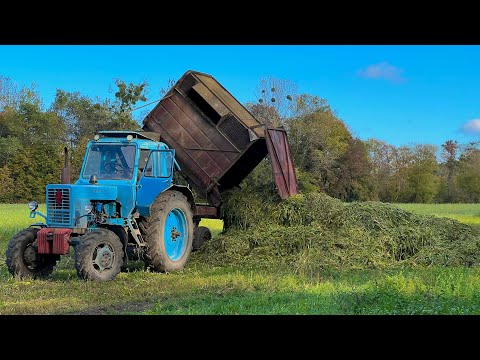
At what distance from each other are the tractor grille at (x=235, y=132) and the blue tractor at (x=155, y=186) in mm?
20

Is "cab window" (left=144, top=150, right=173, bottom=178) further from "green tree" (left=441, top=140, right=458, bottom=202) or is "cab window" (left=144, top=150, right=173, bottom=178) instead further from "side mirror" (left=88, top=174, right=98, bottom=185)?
"green tree" (left=441, top=140, right=458, bottom=202)

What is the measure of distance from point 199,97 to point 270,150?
72.6 inches

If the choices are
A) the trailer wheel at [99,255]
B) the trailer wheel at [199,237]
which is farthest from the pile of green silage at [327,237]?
the trailer wheel at [99,255]

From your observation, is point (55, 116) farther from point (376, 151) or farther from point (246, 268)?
point (376, 151)

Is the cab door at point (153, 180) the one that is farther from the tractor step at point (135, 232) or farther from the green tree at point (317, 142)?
the green tree at point (317, 142)

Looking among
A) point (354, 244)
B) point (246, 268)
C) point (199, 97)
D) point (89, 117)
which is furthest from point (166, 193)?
point (89, 117)

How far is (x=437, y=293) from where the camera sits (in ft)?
24.9

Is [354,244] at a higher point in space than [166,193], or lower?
lower

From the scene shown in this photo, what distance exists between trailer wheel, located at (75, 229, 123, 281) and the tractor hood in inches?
21.7

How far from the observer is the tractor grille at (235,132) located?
12000 millimetres

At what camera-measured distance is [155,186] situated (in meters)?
10.3

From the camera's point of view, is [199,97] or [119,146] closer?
[119,146]
